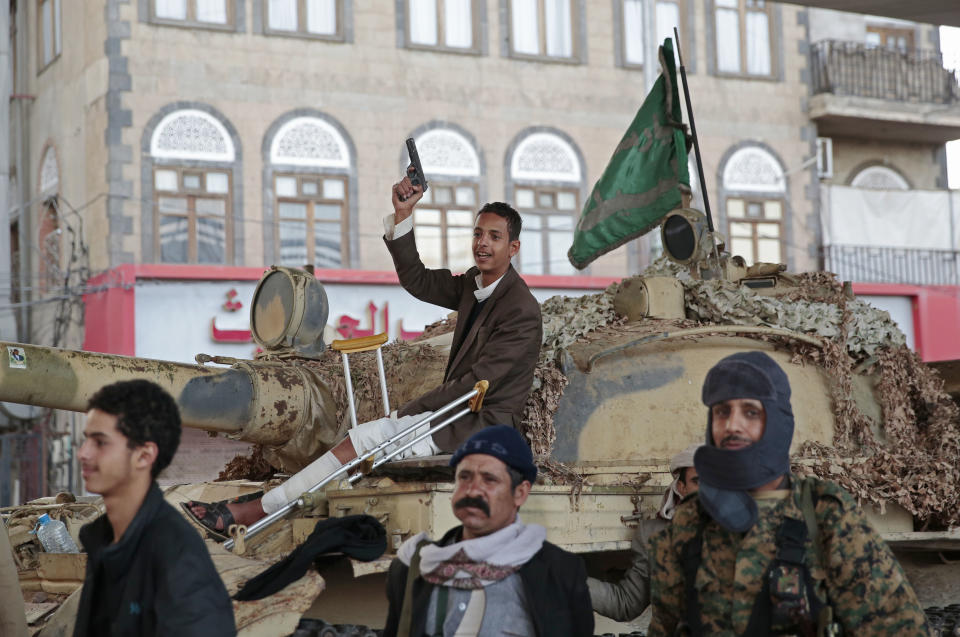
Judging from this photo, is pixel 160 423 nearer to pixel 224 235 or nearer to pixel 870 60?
pixel 224 235

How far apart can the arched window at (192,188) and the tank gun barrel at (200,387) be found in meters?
12.6

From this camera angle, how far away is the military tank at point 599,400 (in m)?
6.32

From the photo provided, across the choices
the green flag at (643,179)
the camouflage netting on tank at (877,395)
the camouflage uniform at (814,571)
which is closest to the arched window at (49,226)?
the green flag at (643,179)

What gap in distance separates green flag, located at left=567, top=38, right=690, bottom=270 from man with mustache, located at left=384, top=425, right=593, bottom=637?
588cm

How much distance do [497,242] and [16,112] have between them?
18.5 m

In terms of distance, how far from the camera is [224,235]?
19.9 m

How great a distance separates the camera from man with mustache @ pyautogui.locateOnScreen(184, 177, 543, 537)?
6.33m

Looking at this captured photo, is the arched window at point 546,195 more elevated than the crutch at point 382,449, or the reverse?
the arched window at point 546,195

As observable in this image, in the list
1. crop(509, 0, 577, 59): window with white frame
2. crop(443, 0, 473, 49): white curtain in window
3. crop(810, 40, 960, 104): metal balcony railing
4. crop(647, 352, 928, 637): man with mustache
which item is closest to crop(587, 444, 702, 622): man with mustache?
crop(647, 352, 928, 637): man with mustache

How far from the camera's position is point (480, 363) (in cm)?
636

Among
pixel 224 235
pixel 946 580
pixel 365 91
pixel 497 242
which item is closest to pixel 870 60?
pixel 365 91

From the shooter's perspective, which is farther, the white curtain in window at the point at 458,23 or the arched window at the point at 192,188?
the white curtain in window at the point at 458,23

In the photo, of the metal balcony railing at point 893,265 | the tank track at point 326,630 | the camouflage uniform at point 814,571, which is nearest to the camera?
the camouflage uniform at point 814,571

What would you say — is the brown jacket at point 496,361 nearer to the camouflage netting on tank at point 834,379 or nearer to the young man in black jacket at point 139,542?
the camouflage netting on tank at point 834,379
